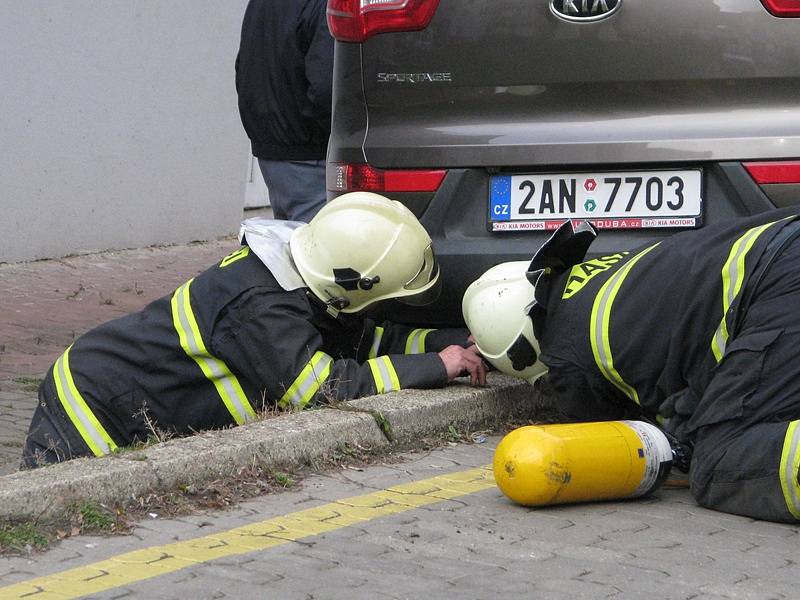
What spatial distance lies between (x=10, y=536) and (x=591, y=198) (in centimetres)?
226

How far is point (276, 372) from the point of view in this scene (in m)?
4.21

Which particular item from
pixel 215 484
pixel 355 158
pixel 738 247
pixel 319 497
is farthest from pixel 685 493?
pixel 355 158

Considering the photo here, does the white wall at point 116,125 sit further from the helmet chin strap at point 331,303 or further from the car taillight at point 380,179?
the helmet chin strap at point 331,303

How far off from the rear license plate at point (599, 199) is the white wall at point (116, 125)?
5.13 meters

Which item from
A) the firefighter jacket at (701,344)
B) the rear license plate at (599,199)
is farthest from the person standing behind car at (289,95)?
the firefighter jacket at (701,344)

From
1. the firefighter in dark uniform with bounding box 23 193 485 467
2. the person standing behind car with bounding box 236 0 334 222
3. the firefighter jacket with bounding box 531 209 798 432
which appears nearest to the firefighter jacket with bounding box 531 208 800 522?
the firefighter jacket with bounding box 531 209 798 432

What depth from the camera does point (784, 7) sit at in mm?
4367

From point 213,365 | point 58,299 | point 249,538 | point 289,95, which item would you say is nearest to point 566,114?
point 213,365

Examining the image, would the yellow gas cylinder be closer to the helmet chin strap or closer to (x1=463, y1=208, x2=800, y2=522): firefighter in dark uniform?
(x1=463, y1=208, x2=800, y2=522): firefighter in dark uniform

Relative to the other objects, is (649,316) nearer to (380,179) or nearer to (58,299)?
(380,179)

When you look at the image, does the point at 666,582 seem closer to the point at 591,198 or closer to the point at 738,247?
the point at 738,247

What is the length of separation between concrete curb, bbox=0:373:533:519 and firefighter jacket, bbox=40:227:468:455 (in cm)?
14

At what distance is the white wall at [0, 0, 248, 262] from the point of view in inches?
354

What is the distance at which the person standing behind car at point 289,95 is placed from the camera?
6.37 meters
